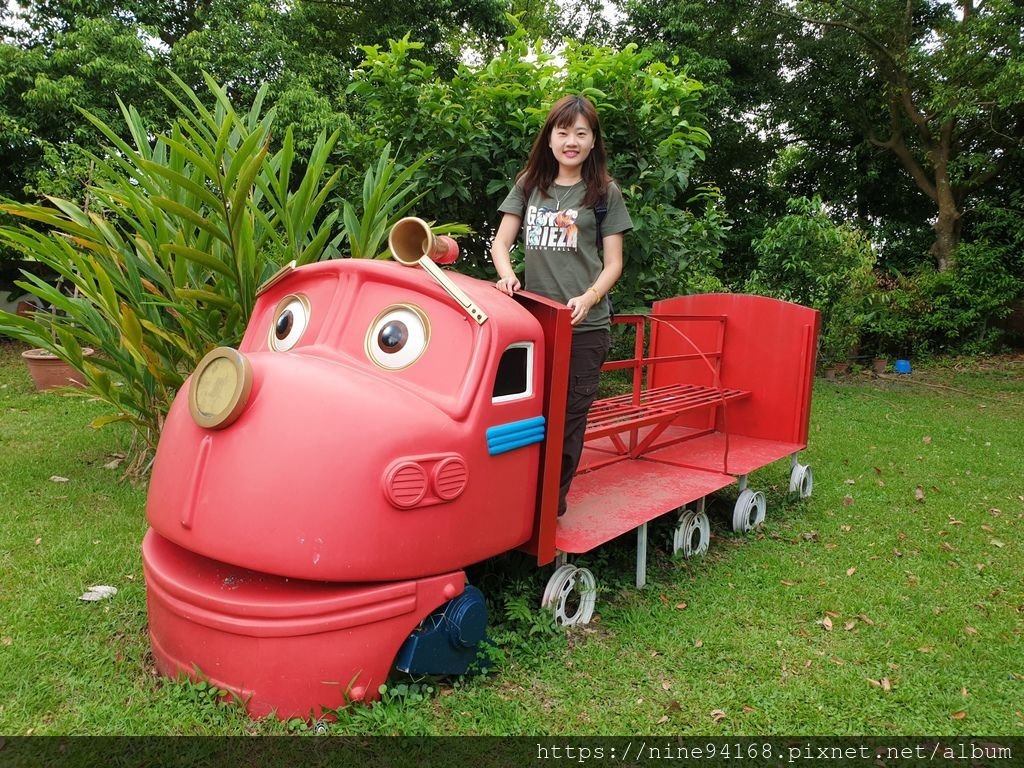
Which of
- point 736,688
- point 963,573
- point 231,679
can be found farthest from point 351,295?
point 963,573

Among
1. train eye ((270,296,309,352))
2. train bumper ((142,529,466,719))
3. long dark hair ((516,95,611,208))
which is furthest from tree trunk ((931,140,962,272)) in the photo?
train bumper ((142,529,466,719))

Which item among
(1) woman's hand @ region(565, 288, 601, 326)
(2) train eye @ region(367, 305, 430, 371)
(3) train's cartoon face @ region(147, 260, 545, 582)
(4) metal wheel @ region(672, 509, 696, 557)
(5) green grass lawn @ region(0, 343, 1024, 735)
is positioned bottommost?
(5) green grass lawn @ region(0, 343, 1024, 735)

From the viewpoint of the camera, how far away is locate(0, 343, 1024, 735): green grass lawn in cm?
248

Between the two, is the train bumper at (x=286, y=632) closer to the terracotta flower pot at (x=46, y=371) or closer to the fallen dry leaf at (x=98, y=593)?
the fallen dry leaf at (x=98, y=593)

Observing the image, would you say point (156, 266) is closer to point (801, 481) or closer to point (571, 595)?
point (571, 595)

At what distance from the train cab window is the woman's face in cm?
85

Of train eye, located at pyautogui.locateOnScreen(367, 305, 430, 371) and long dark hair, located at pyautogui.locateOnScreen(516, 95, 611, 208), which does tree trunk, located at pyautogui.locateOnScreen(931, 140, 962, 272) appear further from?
train eye, located at pyautogui.locateOnScreen(367, 305, 430, 371)

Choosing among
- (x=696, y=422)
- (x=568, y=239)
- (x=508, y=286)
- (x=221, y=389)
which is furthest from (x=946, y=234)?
(x=221, y=389)

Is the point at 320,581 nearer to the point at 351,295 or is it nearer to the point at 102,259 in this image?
the point at 351,295

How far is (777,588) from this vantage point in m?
3.66

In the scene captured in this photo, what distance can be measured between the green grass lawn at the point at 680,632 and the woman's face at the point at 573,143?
1749mm

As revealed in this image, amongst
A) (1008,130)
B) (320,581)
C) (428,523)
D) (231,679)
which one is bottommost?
(231,679)

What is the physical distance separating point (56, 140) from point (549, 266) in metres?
10.8

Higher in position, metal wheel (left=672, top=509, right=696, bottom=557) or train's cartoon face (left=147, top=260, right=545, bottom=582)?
train's cartoon face (left=147, top=260, right=545, bottom=582)
